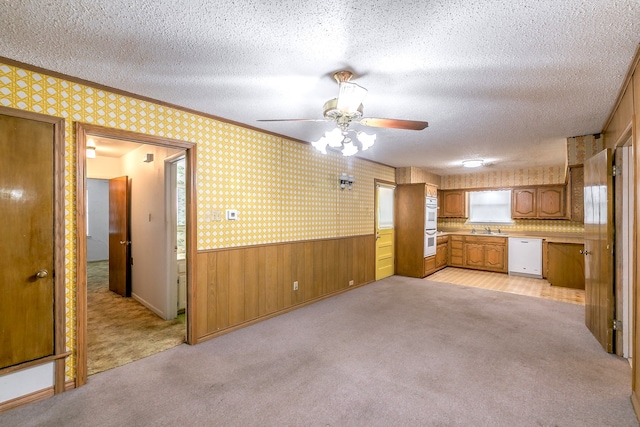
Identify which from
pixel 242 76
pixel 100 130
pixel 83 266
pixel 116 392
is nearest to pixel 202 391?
pixel 116 392

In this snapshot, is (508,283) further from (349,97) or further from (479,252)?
(349,97)

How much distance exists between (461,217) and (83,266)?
777 centimetres

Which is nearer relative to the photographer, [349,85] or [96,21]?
[96,21]

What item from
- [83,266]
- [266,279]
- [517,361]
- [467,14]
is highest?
[467,14]

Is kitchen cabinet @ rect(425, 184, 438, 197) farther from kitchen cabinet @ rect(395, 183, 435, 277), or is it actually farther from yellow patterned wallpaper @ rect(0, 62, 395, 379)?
yellow patterned wallpaper @ rect(0, 62, 395, 379)

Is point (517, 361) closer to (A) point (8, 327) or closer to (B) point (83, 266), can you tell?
(B) point (83, 266)

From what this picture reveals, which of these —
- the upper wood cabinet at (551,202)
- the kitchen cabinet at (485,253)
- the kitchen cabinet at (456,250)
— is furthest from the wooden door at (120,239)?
the upper wood cabinet at (551,202)

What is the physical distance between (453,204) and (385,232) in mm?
2727

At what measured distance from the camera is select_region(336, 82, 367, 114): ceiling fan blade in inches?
77.4

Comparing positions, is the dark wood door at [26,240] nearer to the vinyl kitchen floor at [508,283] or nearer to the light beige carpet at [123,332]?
the light beige carpet at [123,332]

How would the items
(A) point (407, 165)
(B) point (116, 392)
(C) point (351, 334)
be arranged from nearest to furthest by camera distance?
1. (B) point (116, 392)
2. (C) point (351, 334)
3. (A) point (407, 165)

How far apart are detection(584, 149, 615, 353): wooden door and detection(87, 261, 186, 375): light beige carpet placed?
14.2ft

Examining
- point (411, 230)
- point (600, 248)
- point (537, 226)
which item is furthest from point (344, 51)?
point (537, 226)

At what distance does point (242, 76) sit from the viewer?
2.26 meters
